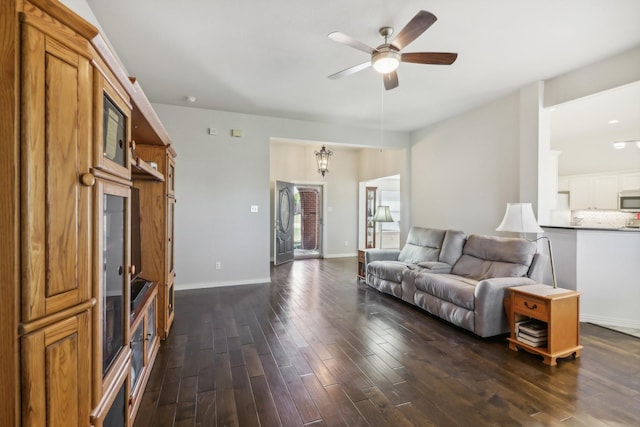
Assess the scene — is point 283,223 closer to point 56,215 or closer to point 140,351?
point 140,351

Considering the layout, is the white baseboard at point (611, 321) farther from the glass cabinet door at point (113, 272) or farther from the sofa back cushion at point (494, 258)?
the glass cabinet door at point (113, 272)

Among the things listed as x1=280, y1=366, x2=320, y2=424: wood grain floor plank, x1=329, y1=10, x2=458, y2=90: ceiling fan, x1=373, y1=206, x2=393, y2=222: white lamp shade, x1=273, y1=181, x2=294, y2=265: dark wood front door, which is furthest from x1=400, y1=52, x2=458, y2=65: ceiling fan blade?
x1=273, y1=181, x2=294, y2=265: dark wood front door

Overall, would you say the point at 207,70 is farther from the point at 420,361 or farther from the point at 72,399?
the point at 420,361

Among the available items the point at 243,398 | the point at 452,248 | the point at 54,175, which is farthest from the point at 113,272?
the point at 452,248

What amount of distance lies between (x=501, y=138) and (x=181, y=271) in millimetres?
5194

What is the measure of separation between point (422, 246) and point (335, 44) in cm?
312

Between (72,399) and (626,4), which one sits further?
(626,4)

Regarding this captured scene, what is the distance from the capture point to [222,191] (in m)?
5.01

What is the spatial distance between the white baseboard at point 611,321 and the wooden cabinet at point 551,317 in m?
1.18

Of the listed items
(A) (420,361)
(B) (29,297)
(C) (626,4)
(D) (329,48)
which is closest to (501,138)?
(C) (626,4)

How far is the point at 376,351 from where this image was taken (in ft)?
8.96

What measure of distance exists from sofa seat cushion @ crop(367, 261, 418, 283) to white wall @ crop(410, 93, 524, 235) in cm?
150

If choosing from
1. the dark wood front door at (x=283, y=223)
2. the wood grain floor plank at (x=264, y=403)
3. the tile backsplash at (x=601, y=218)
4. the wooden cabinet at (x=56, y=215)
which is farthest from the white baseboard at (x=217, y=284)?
the tile backsplash at (x=601, y=218)

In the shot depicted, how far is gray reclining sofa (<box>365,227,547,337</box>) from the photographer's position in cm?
297
